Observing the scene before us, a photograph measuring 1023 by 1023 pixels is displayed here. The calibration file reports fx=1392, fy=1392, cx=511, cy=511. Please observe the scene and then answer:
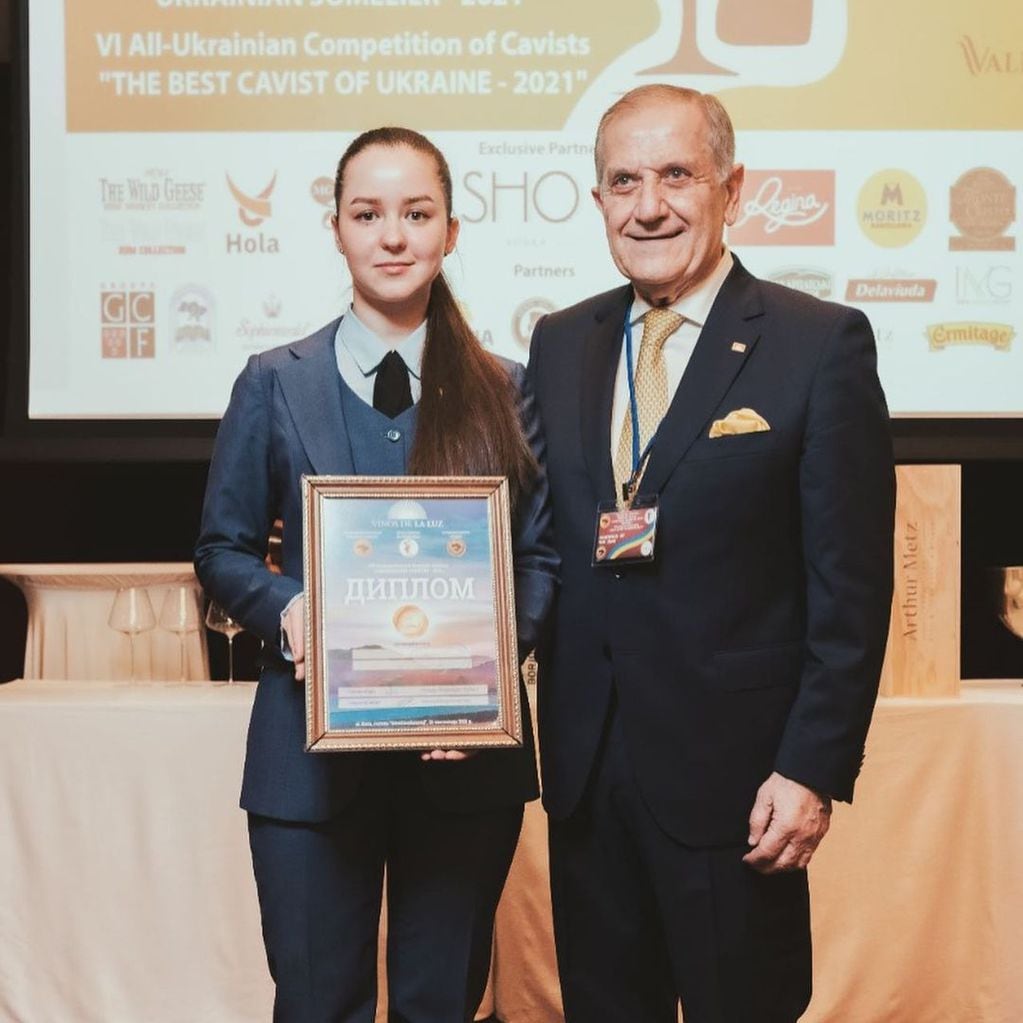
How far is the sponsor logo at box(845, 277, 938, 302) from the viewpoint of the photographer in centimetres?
354

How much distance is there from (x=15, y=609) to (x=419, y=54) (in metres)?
2.07

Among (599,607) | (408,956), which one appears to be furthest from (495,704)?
(408,956)

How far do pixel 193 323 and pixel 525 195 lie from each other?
2.97 ft

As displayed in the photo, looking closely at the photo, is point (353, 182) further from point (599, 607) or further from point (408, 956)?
point (408, 956)

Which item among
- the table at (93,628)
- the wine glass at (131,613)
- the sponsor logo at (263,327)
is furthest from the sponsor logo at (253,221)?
the wine glass at (131,613)

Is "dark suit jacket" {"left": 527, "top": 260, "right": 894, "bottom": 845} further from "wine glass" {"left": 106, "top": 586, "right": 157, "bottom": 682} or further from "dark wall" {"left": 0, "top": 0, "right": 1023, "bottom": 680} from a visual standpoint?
"dark wall" {"left": 0, "top": 0, "right": 1023, "bottom": 680}

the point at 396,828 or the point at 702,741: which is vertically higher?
the point at 702,741

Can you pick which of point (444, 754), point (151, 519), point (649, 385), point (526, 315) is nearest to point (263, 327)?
point (526, 315)

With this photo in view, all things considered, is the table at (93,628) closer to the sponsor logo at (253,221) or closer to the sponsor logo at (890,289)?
the sponsor logo at (253,221)

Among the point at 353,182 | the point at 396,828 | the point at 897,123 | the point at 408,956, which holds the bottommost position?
the point at 408,956

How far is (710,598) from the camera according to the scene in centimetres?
179

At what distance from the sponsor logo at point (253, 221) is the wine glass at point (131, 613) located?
97cm

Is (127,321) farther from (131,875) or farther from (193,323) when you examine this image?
(131,875)

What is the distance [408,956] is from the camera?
179 cm
